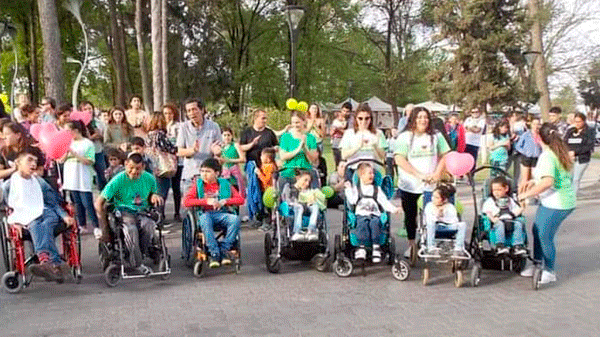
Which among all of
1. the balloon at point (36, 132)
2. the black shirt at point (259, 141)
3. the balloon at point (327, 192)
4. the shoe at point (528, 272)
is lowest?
the shoe at point (528, 272)

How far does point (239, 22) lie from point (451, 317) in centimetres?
3496

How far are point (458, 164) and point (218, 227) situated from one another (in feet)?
8.64

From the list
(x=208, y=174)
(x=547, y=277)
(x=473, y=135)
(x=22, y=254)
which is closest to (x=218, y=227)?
(x=208, y=174)

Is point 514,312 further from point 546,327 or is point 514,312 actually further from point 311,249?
point 311,249

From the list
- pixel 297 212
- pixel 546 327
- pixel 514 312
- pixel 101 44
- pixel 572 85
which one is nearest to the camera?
pixel 546 327

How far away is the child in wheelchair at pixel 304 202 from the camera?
20.9 feet

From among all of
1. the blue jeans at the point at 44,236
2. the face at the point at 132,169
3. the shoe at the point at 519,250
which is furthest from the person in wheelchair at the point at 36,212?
the shoe at the point at 519,250

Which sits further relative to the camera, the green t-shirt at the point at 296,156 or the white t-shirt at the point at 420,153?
the green t-shirt at the point at 296,156

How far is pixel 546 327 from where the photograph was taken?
4.87m

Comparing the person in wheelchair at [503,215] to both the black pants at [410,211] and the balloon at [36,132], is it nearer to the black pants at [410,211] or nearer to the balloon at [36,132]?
the black pants at [410,211]

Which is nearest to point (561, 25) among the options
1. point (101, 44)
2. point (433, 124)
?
point (101, 44)

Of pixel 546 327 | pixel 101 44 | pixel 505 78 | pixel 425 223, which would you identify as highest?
pixel 101 44

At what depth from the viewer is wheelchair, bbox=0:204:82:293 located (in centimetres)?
579

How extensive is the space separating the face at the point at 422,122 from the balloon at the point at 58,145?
388 cm
